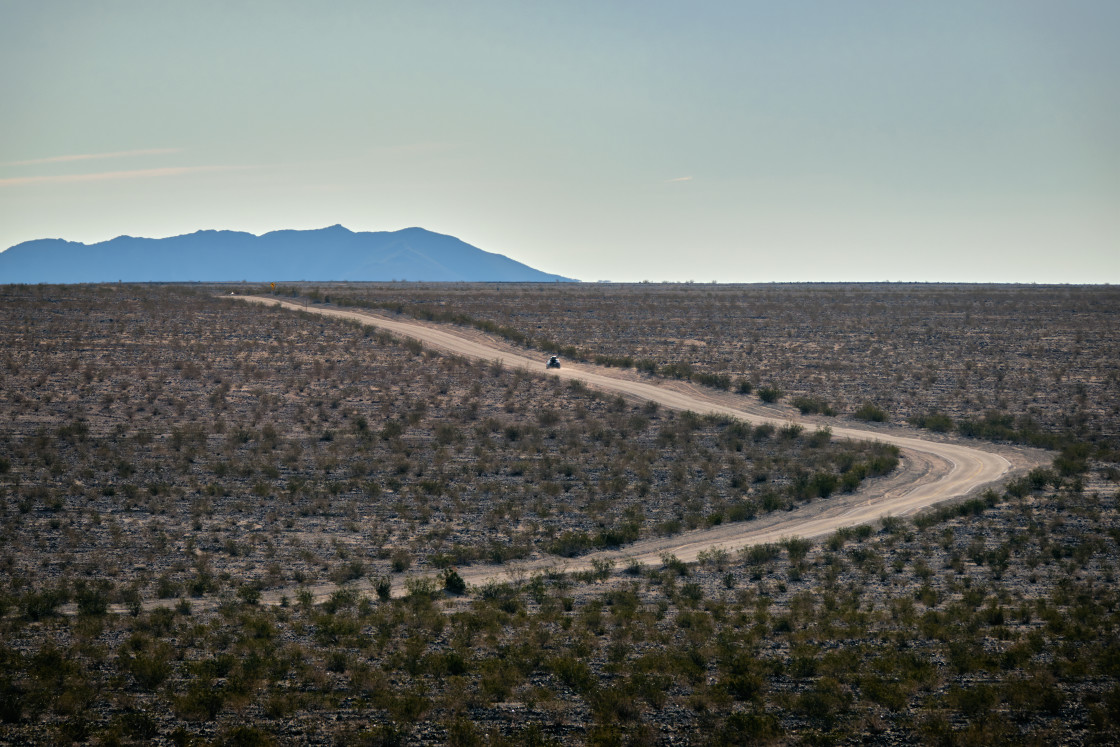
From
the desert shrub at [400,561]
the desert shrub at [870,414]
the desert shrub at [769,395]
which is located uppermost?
the desert shrub at [769,395]

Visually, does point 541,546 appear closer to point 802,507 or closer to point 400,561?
Answer: point 400,561

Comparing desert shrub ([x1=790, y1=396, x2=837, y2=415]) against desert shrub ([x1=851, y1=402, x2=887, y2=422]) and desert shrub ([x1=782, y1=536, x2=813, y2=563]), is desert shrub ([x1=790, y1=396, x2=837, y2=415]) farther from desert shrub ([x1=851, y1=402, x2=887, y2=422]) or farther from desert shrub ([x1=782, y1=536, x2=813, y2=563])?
desert shrub ([x1=782, y1=536, x2=813, y2=563])

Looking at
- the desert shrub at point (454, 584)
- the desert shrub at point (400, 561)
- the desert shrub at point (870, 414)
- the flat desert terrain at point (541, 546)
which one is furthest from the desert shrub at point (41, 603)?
the desert shrub at point (870, 414)

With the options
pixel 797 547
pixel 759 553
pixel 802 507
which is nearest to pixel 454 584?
pixel 759 553

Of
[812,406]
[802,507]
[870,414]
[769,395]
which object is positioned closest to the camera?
[802,507]

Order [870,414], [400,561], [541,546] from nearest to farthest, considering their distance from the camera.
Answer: [400,561], [541,546], [870,414]

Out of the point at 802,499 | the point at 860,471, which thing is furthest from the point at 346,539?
the point at 860,471

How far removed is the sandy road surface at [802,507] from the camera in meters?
23.1

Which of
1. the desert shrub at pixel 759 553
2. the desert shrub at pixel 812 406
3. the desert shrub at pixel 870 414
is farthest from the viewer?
the desert shrub at pixel 812 406

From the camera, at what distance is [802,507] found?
28.0 metres

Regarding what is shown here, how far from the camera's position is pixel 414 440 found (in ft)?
116

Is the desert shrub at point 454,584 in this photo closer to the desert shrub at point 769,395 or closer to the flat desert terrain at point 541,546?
the flat desert terrain at point 541,546

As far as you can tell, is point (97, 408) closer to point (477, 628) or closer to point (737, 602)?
point (477, 628)

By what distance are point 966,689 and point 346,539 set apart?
53.1 feet
